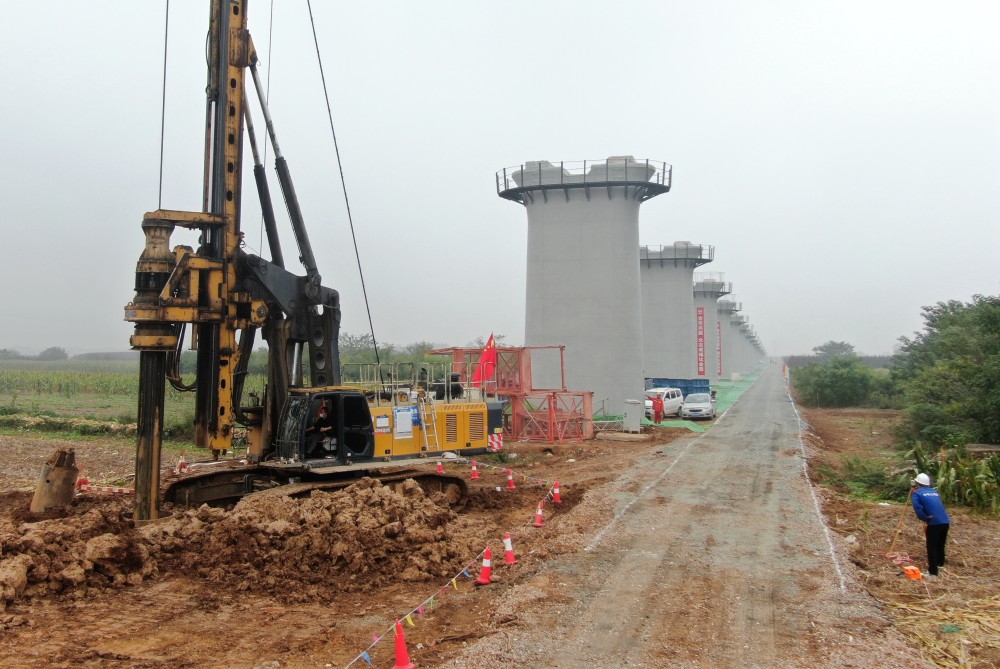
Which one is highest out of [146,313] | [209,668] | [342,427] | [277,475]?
[146,313]

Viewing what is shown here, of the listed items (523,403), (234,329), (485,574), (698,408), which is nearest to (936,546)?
(485,574)

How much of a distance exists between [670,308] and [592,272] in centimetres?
2475

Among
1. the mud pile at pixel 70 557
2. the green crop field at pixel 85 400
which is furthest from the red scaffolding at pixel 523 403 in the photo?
the mud pile at pixel 70 557

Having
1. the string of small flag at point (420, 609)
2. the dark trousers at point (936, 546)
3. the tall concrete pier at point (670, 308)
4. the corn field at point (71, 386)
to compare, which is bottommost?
the string of small flag at point (420, 609)

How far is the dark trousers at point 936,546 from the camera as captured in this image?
30.5 ft

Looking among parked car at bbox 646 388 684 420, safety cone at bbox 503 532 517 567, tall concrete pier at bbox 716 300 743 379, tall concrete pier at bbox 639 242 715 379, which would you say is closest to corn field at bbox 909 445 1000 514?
safety cone at bbox 503 532 517 567

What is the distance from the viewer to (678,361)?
53312 mm

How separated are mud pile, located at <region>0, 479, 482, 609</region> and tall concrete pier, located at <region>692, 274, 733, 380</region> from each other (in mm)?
51849

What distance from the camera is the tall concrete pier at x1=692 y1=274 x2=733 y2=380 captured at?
60688 millimetres

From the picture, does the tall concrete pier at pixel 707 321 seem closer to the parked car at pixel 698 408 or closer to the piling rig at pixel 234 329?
the parked car at pixel 698 408

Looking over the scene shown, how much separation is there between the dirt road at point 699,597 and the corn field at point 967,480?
94.7 inches

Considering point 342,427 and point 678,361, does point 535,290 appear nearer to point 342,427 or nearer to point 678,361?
point 342,427

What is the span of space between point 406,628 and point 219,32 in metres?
9.24

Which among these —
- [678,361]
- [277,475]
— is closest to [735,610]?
[277,475]
